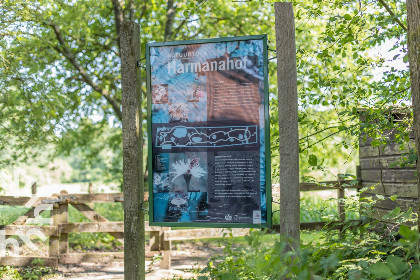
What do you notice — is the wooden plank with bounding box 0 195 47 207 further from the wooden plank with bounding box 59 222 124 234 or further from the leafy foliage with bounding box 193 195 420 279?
the leafy foliage with bounding box 193 195 420 279

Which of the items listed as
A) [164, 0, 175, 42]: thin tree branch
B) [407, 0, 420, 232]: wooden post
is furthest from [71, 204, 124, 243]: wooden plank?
[407, 0, 420, 232]: wooden post

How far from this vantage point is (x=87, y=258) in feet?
28.1

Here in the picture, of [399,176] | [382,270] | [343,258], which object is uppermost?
[399,176]

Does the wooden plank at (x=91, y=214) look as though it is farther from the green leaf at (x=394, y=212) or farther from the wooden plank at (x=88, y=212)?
the green leaf at (x=394, y=212)

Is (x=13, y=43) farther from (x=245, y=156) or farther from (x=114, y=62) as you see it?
(x=245, y=156)

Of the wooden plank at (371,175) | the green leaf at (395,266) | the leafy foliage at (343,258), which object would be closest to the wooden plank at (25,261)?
the leafy foliage at (343,258)

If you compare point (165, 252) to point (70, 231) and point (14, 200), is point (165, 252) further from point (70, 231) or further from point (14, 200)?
point (14, 200)

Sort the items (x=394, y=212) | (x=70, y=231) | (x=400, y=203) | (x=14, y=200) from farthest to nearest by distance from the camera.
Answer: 1. (x=14, y=200)
2. (x=70, y=231)
3. (x=400, y=203)
4. (x=394, y=212)

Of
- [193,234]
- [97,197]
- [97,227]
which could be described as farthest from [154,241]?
[97,197]

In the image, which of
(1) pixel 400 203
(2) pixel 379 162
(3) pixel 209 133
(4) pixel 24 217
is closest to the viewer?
(3) pixel 209 133

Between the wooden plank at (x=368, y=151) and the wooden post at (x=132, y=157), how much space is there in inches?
137

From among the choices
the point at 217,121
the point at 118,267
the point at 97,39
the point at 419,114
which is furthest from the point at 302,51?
the point at 97,39

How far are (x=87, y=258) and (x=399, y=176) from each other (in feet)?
18.8

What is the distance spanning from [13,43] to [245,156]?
5.88 m
